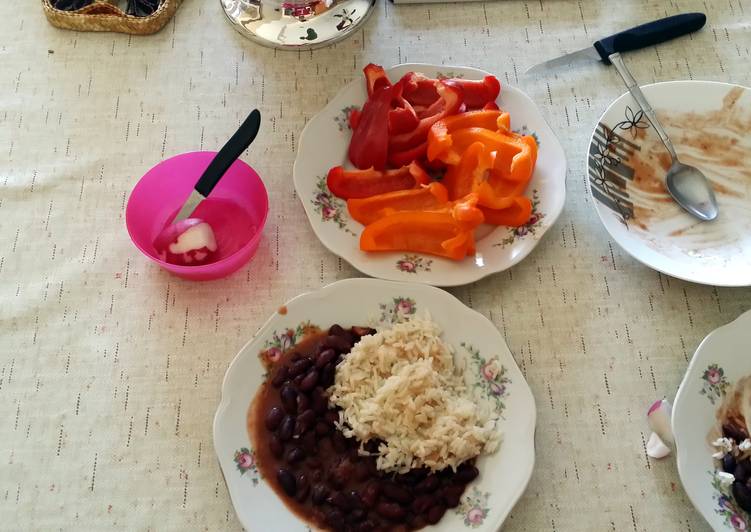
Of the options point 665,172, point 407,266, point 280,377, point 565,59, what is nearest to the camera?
point 280,377

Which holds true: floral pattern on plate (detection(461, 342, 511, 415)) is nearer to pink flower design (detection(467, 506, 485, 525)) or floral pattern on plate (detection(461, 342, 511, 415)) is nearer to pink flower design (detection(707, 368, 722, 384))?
pink flower design (detection(467, 506, 485, 525))

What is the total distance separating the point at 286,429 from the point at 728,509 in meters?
0.62

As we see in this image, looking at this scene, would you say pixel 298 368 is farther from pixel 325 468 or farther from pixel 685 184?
pixel 685 184

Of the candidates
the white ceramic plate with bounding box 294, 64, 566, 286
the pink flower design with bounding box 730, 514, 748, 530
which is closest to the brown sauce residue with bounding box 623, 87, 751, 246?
the white ceramic plate with bounding box 294, 64, 566, 286

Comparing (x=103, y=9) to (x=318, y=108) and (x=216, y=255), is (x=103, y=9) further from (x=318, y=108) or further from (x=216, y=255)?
(x=216, y=255)

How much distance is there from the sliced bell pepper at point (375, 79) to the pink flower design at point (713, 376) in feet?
2.38

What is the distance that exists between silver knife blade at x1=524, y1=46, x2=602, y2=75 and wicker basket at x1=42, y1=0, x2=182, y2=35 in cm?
77

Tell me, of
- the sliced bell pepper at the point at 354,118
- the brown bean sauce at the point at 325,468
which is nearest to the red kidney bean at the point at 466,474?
the brown bean sauce at the point at 325,468

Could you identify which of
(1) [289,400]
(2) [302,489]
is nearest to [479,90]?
(1) [289,400]

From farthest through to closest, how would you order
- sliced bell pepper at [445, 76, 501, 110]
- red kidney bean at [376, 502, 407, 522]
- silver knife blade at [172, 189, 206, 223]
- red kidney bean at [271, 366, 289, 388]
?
1. sliced bell pepper at [445, 76, 501, 110]
2. silver knife blade at [172, 189, 206, 223]
3. red kidney bean at [271, 366, 289, 388]
4. red kidney bean at [376, 502, 407, 522]

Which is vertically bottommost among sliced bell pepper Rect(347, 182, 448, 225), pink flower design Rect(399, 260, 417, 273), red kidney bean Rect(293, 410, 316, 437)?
red kidney bean Rect(293, 410, 316, 437)

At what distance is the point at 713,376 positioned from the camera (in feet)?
3.25

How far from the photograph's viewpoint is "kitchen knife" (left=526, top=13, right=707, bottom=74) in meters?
1.35

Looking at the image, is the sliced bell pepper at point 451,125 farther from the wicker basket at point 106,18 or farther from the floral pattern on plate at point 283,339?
the wicker basket at point 106,18
